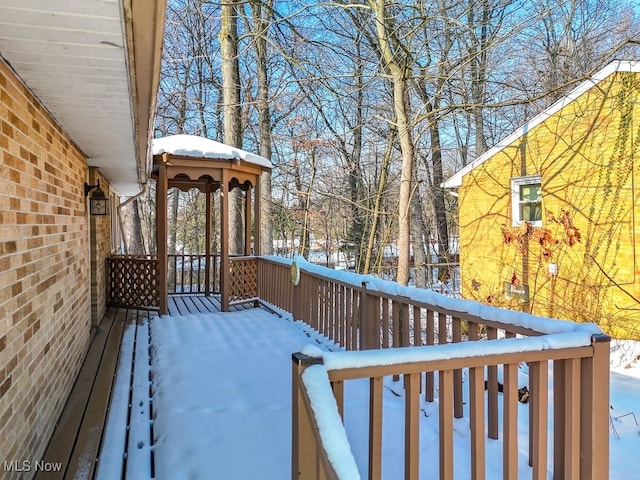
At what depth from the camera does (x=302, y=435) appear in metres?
1.65

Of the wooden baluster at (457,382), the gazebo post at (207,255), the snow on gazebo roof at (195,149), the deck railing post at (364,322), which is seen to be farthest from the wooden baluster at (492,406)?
the gazebo post at (207,255)

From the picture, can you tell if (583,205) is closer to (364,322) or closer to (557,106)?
(557,106)

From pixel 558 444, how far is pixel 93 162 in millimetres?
5838

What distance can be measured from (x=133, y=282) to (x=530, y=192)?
8.43m

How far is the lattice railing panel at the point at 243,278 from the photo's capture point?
27.7 feet

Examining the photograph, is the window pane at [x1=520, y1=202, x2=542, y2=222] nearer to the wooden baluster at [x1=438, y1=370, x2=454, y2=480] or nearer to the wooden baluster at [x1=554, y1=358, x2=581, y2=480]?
the wooden baluster at [x1=554, y1=358, x2=581, y2=480]

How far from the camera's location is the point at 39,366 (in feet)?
9.32

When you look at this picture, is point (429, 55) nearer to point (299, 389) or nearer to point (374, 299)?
point (374, 299)

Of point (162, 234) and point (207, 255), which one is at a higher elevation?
point (162, 234)

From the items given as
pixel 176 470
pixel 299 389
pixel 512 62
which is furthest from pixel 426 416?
pixel 512 62

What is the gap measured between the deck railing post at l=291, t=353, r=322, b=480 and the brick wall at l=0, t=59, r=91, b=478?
1.47 m

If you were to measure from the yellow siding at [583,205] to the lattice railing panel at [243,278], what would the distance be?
219 inches

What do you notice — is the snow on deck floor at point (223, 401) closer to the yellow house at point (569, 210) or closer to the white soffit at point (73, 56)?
the white soffit at point (73, 56)

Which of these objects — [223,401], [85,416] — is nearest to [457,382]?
[223,401]
